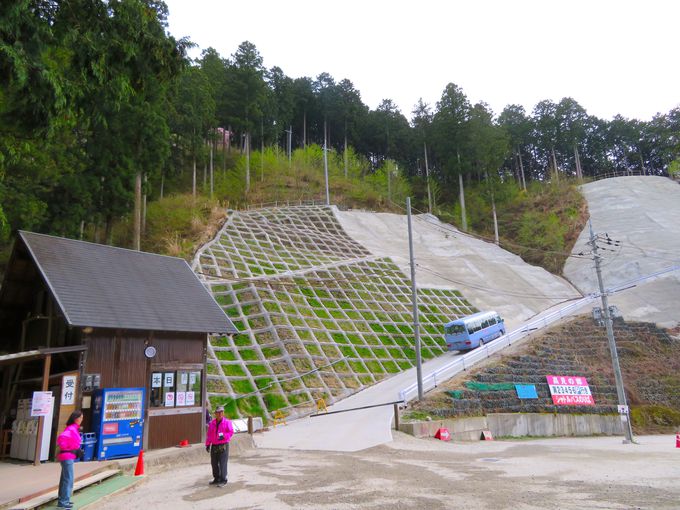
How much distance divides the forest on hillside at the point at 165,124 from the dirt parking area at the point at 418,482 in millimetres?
7650

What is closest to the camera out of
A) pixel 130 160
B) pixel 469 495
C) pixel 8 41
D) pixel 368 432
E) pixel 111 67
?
pixel 469 495

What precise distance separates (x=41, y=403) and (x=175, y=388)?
3.37 m

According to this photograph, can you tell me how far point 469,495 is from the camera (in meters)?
7.23

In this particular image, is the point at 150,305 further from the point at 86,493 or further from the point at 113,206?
the point at 113,206

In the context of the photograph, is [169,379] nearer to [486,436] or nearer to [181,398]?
[181,398]

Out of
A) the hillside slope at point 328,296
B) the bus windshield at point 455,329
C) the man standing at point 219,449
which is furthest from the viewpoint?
the bus windshield at point 455,329

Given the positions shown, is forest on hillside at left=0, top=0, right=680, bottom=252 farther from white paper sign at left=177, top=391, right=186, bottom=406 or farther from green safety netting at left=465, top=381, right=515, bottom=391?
green safety netting at left=465, top=381, right=515, bottom=391

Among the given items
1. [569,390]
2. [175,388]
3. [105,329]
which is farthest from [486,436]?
[105,329]

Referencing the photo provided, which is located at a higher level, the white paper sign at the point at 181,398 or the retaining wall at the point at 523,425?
the white paper sign at the point at 181,398

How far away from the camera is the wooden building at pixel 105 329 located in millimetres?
10812

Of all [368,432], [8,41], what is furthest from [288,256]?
[8,41]

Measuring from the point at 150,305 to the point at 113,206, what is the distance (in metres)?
12.3

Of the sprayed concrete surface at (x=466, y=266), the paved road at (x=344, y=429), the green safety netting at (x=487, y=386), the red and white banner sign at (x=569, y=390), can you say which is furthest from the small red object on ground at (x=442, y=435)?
the sprayed concrete surface at (x=466, y=266)

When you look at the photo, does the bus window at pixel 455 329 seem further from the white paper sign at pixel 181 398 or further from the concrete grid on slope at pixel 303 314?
the white paper sign at pixel 181 398
